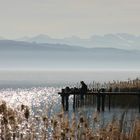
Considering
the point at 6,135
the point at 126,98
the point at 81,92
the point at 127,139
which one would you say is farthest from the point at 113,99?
the point at 6,135

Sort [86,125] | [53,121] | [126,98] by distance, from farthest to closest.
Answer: [126,98]
[86,125]
[53,121]

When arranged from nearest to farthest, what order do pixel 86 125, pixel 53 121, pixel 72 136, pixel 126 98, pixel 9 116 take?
pixel 9 116, pixel 53 121, pixel 72 136, pixel 86 125, pixel 126 98

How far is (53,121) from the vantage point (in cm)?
1411

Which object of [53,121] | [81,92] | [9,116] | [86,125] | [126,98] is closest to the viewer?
[9,116]

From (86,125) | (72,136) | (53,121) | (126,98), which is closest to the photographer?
(53,121)

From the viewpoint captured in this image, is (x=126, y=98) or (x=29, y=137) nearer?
(x=29, y=137)

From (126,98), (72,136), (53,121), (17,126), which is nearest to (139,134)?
(72,136)

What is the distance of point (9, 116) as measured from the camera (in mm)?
12141

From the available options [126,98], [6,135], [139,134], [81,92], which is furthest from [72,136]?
[126,98]

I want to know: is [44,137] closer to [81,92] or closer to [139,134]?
[139,134]

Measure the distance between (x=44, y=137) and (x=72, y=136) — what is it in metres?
0.85

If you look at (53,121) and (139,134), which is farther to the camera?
(139,134)

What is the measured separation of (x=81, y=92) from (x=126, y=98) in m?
8.35

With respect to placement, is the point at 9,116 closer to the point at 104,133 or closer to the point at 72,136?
the point at 72,136
